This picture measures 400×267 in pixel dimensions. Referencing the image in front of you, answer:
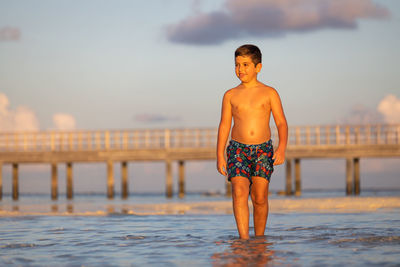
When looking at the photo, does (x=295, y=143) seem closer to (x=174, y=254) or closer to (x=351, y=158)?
(x=351, y=158)

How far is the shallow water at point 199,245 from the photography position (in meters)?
4.23

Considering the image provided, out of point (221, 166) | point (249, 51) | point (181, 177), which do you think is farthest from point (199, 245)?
point (181, 177)

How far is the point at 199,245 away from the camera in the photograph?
520 cm

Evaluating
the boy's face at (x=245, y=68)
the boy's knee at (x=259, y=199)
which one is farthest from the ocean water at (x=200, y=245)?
the boy's face at (x=245, y=68)

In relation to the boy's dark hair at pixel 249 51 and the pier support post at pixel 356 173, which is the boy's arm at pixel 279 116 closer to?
the boy's dark hair at pixel 249 51

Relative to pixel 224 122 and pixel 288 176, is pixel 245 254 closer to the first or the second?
pixel 224 122

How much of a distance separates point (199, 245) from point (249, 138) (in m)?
1.10

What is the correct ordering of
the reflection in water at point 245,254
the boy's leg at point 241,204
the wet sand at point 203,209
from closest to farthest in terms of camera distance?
the reflection in water at point 245,254 < the boy's leg at point 241,204 < the wet sand at point 203,209

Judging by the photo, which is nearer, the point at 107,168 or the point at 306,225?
the point at 306,225

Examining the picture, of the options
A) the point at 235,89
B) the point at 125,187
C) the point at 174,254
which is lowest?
the point at 125,187

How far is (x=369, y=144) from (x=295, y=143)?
3.57 metres

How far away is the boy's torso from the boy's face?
0.44ft

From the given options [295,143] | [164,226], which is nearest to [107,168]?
[295,143]

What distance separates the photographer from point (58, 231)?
6.86m
